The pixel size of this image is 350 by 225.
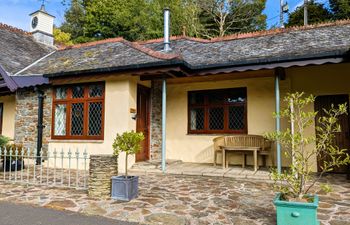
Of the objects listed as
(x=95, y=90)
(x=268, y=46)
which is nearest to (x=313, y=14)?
(x=268, y=46)

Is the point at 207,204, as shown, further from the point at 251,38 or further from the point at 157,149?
the point at 251,38

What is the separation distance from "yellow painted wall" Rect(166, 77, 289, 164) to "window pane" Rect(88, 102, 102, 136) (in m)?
2.78

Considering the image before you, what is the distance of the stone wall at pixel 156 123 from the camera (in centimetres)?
1032

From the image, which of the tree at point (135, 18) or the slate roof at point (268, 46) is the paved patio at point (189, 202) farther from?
the tree at point (135, 18)

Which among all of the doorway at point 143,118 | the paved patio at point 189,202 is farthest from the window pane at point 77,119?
the paved patio at point 189,202

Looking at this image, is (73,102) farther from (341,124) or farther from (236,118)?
(341,124)

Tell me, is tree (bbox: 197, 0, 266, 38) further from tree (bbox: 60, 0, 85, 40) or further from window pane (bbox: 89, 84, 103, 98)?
window pane (bbox: 89, 84, 103, 98)

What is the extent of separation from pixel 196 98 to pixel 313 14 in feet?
61.5

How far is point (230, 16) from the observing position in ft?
84.6

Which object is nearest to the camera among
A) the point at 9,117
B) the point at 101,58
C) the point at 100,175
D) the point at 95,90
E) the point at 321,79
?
the point at 100,175

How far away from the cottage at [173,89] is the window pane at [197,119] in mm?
40

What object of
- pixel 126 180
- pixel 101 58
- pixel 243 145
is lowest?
pixel 126 180

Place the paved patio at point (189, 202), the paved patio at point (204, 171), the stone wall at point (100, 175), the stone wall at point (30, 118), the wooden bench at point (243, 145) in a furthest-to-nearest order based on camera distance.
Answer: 1. the stone wall at point (30, 118)
2. the wooden bench at point (243, 145)
3. the paved patio at point (204, 171)
4. the stone wall at point (100, 175)
5. the paved patio at point (189, 202)

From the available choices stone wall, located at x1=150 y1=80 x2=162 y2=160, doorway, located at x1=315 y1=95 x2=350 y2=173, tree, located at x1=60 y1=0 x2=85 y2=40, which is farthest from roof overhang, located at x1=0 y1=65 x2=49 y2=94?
tree, located at x1=60 y1=0 x2=85 y2=40
